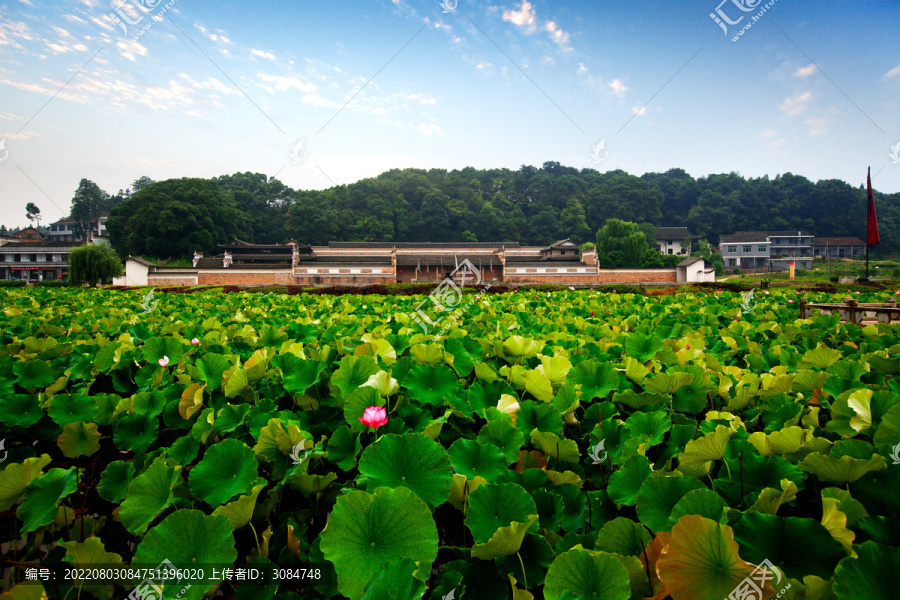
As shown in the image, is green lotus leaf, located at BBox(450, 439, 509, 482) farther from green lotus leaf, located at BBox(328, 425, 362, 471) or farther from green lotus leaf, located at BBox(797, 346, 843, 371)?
green lotus leaf, located at BBox(797, 346, 843, 371)

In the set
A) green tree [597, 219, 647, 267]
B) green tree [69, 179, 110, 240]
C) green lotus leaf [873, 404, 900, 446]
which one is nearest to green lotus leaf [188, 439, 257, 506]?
green lotus leaf [873, 404, 900, 446]

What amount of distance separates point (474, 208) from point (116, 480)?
52.7m

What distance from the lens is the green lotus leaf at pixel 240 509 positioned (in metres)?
0.75

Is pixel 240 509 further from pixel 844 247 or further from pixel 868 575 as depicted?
pixel 844 247

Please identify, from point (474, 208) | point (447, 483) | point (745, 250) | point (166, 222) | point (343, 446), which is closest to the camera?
point (447, 483)

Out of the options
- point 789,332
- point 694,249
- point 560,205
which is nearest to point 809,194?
point 694,249

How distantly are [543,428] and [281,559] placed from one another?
62cm

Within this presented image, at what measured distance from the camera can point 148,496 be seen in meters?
0.82

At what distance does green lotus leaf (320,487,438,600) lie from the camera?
626mm

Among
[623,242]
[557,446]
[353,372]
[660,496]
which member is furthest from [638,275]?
[660,496]

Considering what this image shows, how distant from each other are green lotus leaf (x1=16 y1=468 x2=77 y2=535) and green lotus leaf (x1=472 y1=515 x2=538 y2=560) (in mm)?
804

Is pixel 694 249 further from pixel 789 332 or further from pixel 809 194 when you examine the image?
pixel 789 332

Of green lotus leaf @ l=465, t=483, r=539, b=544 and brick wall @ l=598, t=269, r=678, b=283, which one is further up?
brick wall @ l=598, t=269, r=678, b=283

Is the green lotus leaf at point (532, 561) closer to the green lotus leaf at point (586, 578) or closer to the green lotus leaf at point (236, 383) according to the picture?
the green lotus leaf at point (586, 578)
